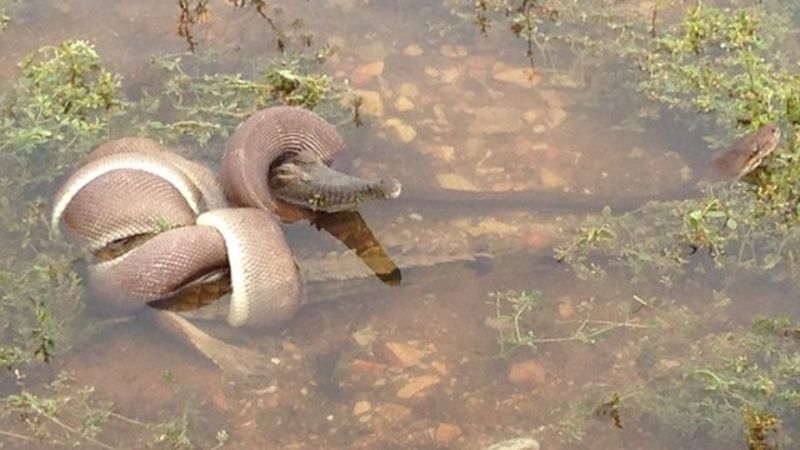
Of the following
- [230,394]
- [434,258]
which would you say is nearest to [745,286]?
[434,258]

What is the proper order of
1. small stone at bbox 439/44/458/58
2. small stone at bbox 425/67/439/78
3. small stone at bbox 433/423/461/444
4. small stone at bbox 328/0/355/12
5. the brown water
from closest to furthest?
small stone at bbox 433/423/461/444
the brown water
small stone at bbox 425/67/439/78
small stone at bbox 439/44/458/58
small stone at bbox 328/0/355/12

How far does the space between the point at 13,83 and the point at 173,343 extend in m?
2.37

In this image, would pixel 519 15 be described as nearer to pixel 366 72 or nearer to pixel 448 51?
pixel 448 51

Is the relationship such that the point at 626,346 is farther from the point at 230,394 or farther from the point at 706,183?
the point at 230,394

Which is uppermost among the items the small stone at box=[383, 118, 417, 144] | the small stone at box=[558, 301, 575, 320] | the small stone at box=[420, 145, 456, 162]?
the small stone at box=[383, 118, 417, 144]

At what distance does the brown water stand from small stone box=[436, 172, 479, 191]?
2cm

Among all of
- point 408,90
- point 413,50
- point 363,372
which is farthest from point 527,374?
point 413,50

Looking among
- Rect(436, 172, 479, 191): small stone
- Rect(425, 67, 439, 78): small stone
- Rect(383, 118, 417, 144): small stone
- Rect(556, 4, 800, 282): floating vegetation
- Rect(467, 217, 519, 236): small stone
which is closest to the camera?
Rect(556, 4, 800, 282): floating vegetation

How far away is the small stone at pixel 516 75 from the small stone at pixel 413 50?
512 mm

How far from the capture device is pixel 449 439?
5.72m

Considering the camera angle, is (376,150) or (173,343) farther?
(376,150)

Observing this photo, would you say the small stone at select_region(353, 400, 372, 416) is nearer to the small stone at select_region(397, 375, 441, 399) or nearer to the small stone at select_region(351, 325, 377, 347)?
the small stone at select_region(397, 375, 441, 399)

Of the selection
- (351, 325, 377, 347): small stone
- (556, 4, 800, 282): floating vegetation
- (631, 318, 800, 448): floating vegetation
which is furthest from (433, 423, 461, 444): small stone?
(556, 4, 800, 282): floating vegetation

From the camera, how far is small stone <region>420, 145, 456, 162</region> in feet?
23.8
